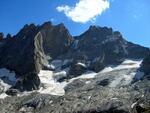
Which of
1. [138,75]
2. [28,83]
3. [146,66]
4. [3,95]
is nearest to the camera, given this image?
[3,95]

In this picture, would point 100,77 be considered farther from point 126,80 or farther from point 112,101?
point 112,101

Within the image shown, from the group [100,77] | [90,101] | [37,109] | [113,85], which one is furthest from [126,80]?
[37,109]

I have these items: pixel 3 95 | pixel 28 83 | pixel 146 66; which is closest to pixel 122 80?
pixel 146 66

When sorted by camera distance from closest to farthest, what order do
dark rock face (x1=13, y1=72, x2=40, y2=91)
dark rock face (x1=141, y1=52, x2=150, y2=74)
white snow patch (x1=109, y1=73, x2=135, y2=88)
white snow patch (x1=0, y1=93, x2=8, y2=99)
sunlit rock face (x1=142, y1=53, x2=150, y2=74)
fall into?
white snow patch (x1=109, y1=73, x2=135, y2=88) → white snow patch (x1=0, y1=93, x2=8, y2=99) → dark rock face (x1=141, y1=52, x2=150, y2=74) → sunlit rock face (x1=142, y1=53, x2=150, y2=74) → dark rock face (x1=13, y1=72, x2=40, y2=91)

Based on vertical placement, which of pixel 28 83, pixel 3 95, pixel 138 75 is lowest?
pixel 3 95

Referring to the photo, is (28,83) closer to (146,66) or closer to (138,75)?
(138,75)

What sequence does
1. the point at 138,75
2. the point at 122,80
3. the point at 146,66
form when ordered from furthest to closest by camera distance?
the point at 146,66 < the point at 138,75 < the point at 122,80

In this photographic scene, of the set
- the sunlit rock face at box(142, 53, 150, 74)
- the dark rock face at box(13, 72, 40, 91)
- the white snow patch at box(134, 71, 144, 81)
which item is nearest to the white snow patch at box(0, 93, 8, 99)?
the dark rock face at box(13, 72, 40, 91)

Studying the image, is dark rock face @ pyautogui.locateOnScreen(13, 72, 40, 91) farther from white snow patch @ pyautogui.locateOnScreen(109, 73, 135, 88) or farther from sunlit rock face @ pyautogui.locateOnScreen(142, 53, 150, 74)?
sunlit rock face @ pyautogui.locateOnScreen(142, 53, 150, 74)

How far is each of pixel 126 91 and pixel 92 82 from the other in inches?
1312

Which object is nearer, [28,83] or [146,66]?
[146,66]

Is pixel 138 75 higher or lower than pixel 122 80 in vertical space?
higher

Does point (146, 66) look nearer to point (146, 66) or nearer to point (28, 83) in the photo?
point (146, 66)

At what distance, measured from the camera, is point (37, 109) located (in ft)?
472
